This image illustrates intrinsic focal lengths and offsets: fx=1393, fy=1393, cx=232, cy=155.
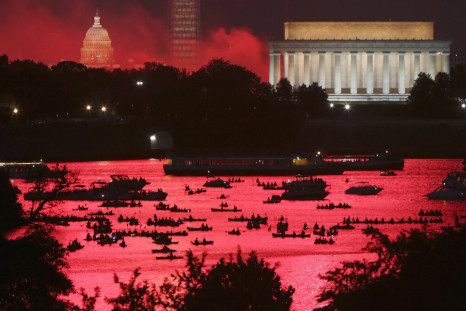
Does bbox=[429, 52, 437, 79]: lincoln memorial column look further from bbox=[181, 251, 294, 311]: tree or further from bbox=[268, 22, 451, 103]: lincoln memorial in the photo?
bbox=[181, 251, 294, 311]: tree

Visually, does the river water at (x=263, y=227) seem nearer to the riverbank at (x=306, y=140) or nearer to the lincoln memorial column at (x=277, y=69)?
the riverbank at (x=306, y=140)

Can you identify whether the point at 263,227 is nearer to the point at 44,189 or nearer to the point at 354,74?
the point at 44,189

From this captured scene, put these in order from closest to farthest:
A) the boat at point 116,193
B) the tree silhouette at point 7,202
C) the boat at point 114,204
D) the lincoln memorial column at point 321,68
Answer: the tree silhouette at point 7,202, the boat at point 114,204, the boat at point 116,193, the lincoln memorial column at point 321,68

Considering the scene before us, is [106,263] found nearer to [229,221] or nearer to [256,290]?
[229,221]

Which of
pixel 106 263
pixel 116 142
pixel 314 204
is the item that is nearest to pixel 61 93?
pixel 116 142

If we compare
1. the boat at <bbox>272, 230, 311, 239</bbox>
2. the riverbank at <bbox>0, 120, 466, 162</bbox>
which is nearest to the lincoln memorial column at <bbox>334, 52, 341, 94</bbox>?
the riverbank at <bbox>0, 120, 466, 162</bbox>

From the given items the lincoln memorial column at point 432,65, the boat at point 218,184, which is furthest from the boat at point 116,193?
the lincoln memorial column at point 432,65
